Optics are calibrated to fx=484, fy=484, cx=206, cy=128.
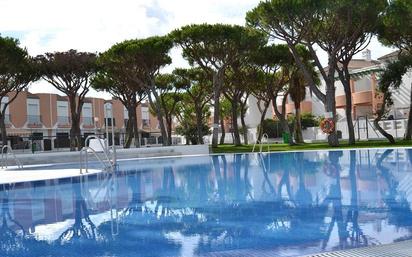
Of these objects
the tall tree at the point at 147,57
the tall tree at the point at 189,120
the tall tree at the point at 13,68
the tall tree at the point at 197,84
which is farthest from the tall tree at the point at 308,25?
the tall tree at the point at 189,120

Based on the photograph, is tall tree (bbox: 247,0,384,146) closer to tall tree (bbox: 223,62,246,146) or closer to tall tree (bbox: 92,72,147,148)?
tall tree (bbox: 223,62,246,146)

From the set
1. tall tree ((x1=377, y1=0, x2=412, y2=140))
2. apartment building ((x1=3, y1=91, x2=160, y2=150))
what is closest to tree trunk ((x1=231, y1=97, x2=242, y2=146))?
tall tree ((x1=377, y1=0, x2=412, y2=140))

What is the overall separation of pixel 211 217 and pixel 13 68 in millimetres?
26236

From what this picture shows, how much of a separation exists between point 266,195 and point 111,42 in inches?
990

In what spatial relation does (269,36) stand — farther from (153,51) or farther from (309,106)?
(309,106)

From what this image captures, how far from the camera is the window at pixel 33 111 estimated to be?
2085 inches

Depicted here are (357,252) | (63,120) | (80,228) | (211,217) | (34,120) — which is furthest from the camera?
(63,120)

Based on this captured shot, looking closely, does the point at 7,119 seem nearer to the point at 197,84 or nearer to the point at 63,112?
the point at 63,112

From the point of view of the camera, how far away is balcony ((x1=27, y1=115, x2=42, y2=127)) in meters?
52.9

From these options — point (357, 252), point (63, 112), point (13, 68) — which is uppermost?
point (13, 68)

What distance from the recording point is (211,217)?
7051 millimetres

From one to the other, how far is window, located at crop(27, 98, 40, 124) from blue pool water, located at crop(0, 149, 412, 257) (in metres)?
43.0

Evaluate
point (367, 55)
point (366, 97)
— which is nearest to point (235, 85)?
point (366, 97)

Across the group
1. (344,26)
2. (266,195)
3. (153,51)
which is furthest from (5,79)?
(266,195)
